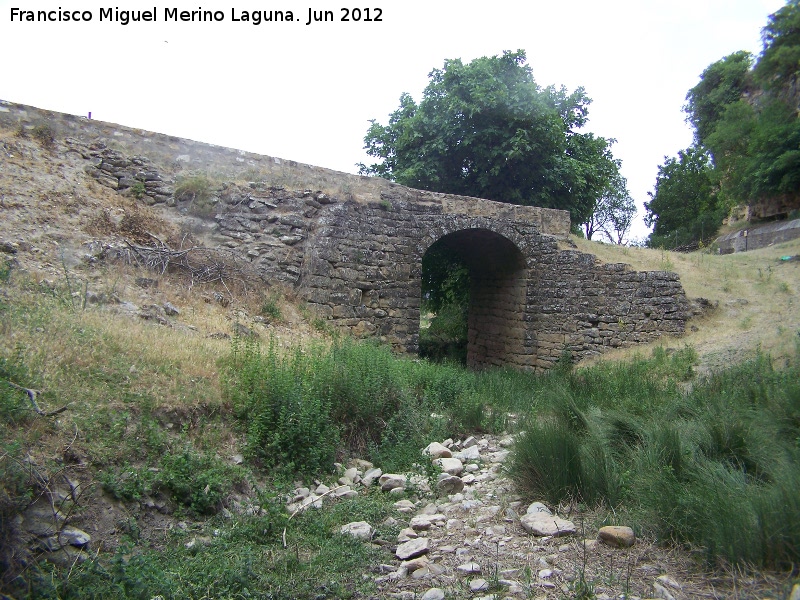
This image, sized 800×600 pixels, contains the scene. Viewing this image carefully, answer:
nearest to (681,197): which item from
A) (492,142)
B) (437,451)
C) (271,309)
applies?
(492,142)

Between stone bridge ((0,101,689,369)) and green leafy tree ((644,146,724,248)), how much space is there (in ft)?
58.1

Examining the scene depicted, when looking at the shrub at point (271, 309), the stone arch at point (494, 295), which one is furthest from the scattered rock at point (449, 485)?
the stone arch at point (494, 295)

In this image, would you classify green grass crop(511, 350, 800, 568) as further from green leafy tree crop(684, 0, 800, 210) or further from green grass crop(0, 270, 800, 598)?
green leafy tree crop(684, 0, 800, 210)

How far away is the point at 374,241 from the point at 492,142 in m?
9.04

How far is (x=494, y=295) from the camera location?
43.8 feet

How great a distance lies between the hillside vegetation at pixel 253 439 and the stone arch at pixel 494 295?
3810mm

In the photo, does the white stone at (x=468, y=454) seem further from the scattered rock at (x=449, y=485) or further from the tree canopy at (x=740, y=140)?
the tree canopy at (x=740, y=140)

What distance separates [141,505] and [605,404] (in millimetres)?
5209

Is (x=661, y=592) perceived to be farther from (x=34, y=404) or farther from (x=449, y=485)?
(x=34, y=404)

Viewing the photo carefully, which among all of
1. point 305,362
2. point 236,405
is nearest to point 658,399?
point 305,362

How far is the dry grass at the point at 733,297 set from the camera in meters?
10.5

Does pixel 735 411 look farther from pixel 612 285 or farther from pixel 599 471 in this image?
→ pixel 612 285

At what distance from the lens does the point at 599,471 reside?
4.51 metres

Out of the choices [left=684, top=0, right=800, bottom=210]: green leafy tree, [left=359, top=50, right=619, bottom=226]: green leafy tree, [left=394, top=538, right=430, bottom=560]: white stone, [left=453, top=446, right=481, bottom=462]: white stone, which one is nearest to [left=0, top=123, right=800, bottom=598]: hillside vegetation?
[left=394, top=538, right=430, bottom=560]: white stone
